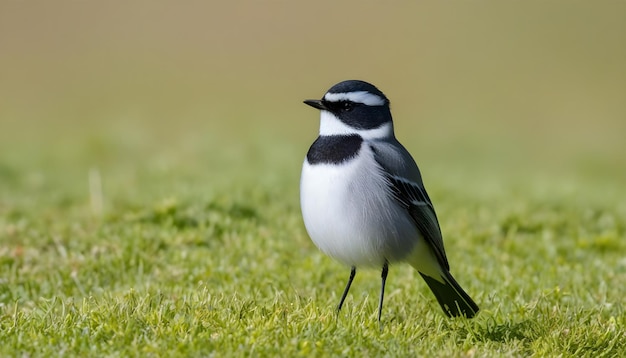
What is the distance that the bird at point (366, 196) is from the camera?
6148mm

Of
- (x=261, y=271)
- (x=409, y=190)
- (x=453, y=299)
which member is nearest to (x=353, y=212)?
(x=409, y=190)

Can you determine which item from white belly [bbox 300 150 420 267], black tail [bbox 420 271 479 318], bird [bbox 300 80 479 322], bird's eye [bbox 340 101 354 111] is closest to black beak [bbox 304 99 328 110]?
bird [bbox 300 80 479 322]

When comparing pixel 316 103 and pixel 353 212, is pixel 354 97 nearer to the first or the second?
pixel 316 103

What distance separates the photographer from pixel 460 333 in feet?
20.4

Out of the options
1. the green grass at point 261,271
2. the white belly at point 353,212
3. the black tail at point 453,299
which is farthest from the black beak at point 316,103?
the black tail at point 453,299

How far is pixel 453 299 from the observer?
22.2ft

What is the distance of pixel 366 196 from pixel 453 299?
1.16m

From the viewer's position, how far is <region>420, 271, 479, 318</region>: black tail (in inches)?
264

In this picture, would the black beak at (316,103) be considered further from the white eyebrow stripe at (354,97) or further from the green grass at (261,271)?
the green grass at (261,271)

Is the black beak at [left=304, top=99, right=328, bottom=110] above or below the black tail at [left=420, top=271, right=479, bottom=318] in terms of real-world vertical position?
above

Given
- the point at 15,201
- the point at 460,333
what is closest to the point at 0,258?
the point at 15,201

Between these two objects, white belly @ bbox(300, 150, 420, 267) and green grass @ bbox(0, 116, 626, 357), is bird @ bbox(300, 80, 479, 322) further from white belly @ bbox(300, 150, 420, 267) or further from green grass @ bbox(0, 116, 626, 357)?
green grass @ bbox(0, 116, 626, 357)

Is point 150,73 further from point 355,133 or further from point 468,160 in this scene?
point 355,133

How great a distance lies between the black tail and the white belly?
25.2 inches
